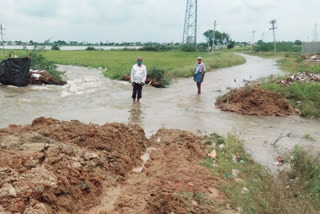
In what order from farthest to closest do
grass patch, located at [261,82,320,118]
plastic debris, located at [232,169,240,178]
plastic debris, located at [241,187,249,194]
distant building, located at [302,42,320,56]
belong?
distant building, located at [302,42,320,56] < grass patch, located at [261,82,320,118] < plastic debris, located at [232,169,240,178] < plastic debris, located at [241,187,249,194]

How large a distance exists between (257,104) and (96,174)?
8.11 m

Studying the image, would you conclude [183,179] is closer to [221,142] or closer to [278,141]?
[221,142]

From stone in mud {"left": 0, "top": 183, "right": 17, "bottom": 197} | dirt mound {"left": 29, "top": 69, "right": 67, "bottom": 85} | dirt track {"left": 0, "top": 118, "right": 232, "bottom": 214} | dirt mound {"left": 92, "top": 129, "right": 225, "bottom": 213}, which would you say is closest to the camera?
stone in mud {"left": 0, "top": 183, "right": 17, "bottom": 197}

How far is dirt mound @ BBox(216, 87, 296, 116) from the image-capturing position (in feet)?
37.5

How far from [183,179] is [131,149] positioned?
1.76 m

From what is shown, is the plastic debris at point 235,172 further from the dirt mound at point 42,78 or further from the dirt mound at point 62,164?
the dirt mound at point 42,78

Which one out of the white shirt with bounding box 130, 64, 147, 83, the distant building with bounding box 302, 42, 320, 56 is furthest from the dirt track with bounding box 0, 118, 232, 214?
the distant building with bounding box 302, 42, 320, 56

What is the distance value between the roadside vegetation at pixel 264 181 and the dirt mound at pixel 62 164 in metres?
1.69

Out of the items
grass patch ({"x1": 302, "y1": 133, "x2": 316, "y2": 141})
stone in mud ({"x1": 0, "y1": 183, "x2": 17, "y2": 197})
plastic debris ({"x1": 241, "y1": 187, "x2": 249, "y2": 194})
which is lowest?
plastic debris ({"x1": 241, "y1": 187, "x2": 249, "y2": 194})

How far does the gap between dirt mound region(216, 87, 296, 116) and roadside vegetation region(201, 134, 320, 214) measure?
4246 mm

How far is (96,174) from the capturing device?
5000 mm

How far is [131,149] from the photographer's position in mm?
6504

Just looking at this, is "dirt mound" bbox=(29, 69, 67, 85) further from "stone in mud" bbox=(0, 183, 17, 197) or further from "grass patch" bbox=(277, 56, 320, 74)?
"grass patch" bbox=(277, 56, 320, 74)

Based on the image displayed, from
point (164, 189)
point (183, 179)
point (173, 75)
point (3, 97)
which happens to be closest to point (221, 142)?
point (183, 179)
